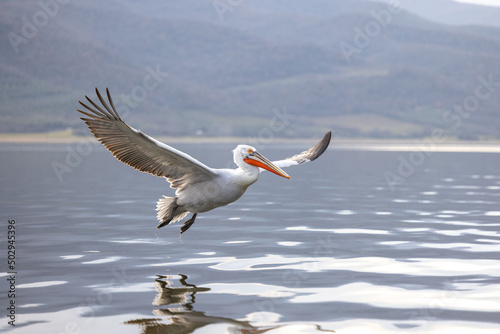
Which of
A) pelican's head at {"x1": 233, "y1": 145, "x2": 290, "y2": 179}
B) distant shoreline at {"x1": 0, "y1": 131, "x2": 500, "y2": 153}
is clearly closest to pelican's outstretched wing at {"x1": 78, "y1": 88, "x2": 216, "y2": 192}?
pelican's head at {"x1": 233, "y1": 145, "x2": 290, "y2": 179}

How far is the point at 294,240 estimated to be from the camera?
15.4 meters

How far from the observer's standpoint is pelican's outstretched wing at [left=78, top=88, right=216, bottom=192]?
11.7 metres

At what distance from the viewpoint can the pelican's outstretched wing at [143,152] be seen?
461 inches

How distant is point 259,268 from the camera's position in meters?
12.2

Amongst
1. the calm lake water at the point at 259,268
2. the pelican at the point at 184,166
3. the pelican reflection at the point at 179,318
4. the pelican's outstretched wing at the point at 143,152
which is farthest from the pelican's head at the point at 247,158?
the pelican reflection at the point at 179,318

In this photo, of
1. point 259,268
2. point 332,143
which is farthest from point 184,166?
point 332,143

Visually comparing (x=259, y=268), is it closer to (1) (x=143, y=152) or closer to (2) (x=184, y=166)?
(2) (x=184, y=166)

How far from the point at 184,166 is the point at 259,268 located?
2065 millimetres

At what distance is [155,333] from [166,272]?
3.30 m

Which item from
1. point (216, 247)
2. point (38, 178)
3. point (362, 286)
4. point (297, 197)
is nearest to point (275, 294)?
point (362, 286)

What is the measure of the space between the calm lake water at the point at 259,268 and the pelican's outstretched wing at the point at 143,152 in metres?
1.47

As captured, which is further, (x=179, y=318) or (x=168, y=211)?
(x=168, y=211)

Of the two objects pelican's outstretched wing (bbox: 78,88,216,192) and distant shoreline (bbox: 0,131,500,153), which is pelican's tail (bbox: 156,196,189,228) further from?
distant shoreline (bbox: 0,131,500,153)

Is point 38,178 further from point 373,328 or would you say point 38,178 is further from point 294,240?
point 373,328
